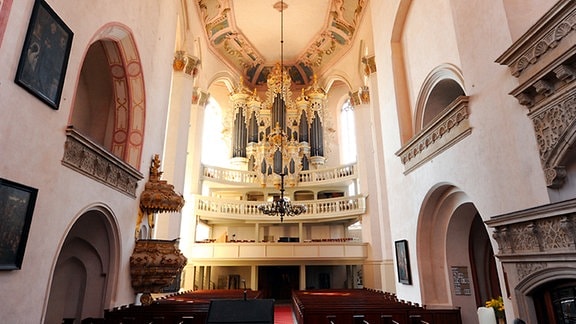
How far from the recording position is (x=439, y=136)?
646cm

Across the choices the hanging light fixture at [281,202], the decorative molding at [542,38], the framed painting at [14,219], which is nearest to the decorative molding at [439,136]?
the decorative molding at [542,38]

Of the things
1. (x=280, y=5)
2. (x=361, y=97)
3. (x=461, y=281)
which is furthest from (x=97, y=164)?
(x=361, y=97)

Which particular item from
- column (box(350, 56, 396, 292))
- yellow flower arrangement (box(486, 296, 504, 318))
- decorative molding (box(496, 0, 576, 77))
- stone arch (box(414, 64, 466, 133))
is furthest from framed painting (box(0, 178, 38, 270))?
column (box(350, 56, 396, 292))

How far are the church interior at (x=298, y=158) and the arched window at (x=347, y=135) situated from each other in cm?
336

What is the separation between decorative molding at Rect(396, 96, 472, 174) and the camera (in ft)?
18.4

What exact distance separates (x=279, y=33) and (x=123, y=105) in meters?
10.3

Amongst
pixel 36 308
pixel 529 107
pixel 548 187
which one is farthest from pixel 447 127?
pixel 36 308

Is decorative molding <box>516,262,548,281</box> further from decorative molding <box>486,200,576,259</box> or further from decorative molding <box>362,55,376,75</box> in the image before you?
decorative molding <box>362,55,376,75</box>

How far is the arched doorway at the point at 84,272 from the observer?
20.8 feet

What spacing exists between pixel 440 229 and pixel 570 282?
361 centimetres

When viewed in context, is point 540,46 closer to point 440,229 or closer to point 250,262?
point 440,229

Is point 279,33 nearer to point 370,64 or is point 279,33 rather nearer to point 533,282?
point 370,64

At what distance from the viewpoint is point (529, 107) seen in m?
4.13

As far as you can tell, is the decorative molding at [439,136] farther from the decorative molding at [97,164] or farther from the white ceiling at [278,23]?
the white ceiling at [278,23]
